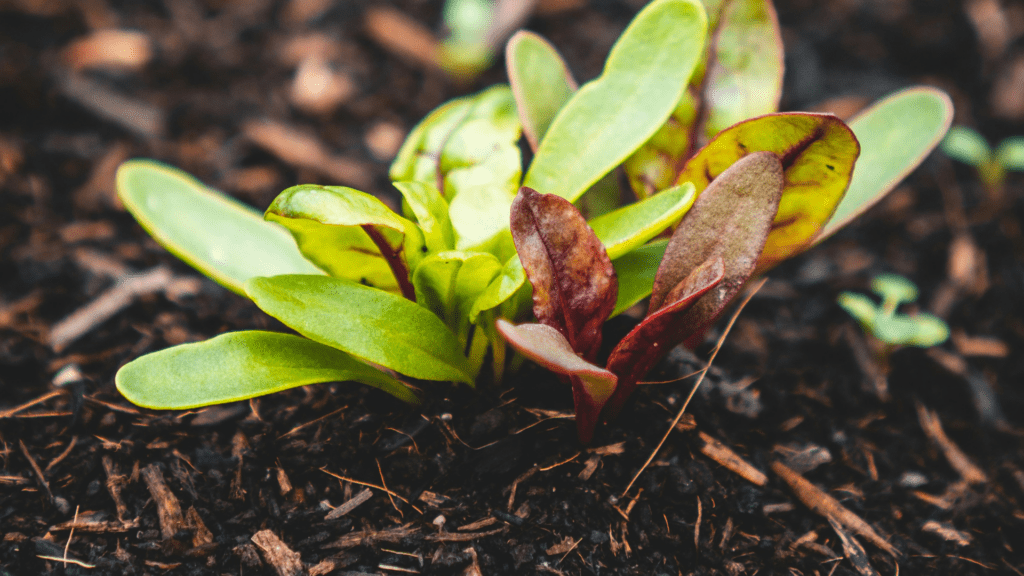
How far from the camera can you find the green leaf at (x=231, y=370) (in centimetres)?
96

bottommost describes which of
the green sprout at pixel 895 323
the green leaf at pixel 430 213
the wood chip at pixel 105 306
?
the wood chip at pixel 105 306

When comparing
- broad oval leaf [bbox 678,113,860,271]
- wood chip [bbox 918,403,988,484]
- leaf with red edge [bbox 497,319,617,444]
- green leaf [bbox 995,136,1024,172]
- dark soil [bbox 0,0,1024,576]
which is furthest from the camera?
green leaf [bbox 995,136,1024,172]

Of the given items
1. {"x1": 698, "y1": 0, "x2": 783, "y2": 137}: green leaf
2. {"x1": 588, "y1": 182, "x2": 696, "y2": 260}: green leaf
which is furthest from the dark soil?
{"x1": 698, "y1": 0, "x2": 783, "y2": 137}: green leaf

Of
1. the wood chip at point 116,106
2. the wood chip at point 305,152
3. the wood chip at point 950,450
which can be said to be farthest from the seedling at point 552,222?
the wood chip at point 116,106

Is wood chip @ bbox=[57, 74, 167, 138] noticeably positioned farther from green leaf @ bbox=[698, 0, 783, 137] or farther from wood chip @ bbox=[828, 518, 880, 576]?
wood chip @ bbox=[828, 518, 880, 576]

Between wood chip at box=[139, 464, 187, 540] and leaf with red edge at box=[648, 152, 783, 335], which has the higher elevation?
leaf with red edge at box=[648, 152, 783, 335]

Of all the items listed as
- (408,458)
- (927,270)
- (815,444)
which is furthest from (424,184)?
(927,270)

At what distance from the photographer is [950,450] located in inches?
54.1

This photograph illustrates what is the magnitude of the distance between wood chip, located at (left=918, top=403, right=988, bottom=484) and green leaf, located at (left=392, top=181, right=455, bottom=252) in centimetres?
118

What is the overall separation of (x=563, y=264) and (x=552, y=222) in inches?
2.8

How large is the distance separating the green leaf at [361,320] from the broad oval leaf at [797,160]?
558 mm

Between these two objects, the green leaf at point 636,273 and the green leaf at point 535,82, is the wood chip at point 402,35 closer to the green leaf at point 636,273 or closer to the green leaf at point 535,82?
the green leaf at point 535,82

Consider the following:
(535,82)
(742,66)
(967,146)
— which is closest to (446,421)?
(535,82)

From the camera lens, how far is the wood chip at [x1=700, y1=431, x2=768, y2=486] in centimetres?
117
